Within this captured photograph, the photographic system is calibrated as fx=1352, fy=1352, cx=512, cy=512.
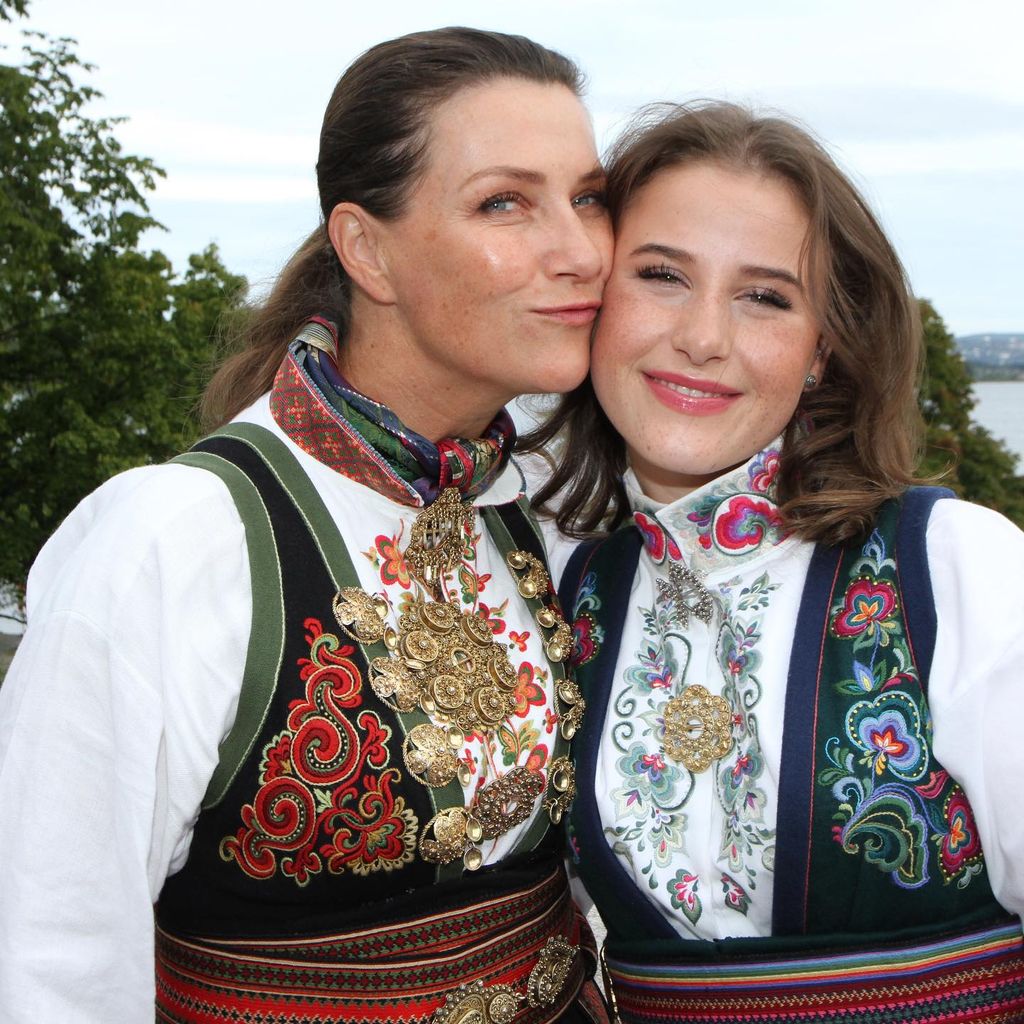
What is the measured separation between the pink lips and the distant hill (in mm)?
23531

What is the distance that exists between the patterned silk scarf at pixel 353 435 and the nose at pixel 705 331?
440mm

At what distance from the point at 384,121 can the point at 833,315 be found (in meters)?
0.91

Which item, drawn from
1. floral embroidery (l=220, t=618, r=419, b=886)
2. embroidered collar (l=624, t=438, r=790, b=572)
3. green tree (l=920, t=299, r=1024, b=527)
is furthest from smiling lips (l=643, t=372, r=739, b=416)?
green tree (l=920, t=299, r=1024, b=527)

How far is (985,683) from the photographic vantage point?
6.93 ft

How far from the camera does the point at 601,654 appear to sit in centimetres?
259

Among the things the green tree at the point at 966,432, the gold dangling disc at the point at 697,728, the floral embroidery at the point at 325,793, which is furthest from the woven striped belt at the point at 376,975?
the green tree at the point at 966,432

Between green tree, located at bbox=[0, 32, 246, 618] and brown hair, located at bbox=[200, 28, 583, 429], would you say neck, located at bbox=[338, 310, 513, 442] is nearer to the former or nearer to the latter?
brown hair, located at bbox=[200, 28, 583, 429]

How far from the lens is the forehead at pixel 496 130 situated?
7.73 feet

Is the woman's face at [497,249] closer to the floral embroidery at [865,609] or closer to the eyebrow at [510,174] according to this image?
the eyebrow at [510,174]

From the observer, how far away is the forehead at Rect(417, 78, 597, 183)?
2.36 m

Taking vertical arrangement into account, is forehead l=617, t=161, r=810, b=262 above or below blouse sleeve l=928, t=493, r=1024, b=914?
above

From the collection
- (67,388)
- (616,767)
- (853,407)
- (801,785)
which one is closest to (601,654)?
(616,767)

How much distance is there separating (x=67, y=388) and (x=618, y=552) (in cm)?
1588

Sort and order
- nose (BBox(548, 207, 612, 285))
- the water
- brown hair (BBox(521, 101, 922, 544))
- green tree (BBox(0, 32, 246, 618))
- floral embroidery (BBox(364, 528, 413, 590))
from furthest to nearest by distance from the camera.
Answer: the water
green tree (BBox(0, 32, 246, 618))
brown hair (BBox(521, 101, 922, 544))
nose (BBox(548, 207, 612, 285))
floral embroidery (BBox(364, 528, 413, 590))
